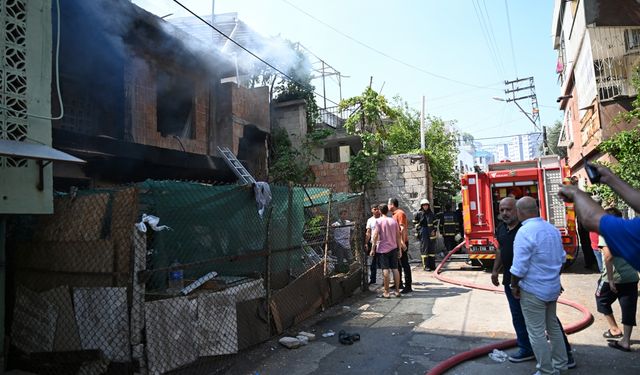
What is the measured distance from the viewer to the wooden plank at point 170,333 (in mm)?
3982

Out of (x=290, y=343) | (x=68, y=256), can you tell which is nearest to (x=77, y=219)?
(x=68, y=256)

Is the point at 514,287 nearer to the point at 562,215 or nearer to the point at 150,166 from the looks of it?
the point at 562,215

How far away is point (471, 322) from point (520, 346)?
5.53 ft

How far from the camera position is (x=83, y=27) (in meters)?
8.66

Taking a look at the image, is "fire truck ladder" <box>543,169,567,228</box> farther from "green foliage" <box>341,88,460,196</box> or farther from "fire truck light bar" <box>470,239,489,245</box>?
"green foliage" <box>341,88,460,196</box>

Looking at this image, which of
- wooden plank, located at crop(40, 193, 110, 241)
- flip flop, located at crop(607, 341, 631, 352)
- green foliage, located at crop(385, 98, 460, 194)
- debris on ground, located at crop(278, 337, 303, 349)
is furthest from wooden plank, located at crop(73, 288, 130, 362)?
green foliage, located at crop(385, 98, 460, 194)

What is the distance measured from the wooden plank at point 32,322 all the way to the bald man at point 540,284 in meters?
4.89

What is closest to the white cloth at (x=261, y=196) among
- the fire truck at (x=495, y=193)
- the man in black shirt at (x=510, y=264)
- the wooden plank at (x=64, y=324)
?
the wooden plank at (x=64, y=324)

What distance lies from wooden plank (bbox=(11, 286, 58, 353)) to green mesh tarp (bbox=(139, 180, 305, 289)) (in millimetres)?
1107

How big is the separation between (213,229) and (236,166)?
21.9 ft

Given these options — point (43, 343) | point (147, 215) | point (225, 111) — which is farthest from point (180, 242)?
point (225, 111)

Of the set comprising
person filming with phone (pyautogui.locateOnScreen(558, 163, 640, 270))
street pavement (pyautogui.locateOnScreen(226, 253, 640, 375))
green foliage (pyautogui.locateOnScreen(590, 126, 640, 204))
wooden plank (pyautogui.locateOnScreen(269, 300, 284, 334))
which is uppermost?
green foliage (pyautogui.locateOnScreen(590, 126, 640, 204))

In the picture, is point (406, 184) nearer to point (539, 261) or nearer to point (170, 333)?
point (539, 261)

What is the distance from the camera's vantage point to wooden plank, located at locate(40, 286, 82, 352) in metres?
4.34
